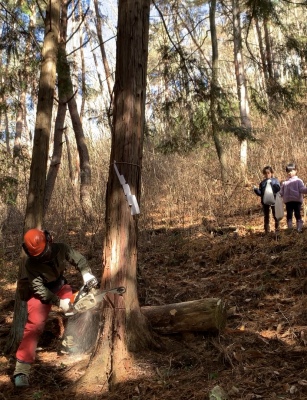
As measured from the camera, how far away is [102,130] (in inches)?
682

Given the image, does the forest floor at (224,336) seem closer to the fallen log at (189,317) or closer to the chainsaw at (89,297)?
the fallen log at (189,317)

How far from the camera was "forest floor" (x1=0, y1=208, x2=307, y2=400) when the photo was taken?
3.62 metres

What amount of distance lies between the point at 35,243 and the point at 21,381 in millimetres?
1314

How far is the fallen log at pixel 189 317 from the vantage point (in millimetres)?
4570

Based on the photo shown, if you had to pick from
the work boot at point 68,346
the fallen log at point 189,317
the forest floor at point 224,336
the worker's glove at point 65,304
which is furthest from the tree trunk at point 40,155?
the fallen log at point 189,317

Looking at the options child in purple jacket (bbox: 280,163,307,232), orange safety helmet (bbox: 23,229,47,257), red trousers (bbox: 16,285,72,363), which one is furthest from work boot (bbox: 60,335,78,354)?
child in purple jacket (bbox: 280,163,307,232)

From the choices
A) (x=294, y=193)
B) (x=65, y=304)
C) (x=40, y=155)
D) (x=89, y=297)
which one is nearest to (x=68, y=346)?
(x=65, y=304)

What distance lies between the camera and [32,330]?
4281 mm

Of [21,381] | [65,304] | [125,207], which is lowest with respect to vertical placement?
[21,381]

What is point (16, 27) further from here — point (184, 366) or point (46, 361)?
point (184, 366)

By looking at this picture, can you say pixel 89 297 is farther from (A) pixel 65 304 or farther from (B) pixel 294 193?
(B) pixel 294 193

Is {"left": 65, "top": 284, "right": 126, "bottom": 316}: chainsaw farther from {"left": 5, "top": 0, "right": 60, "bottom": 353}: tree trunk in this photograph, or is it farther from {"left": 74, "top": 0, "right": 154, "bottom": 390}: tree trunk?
{"left": 5, "top": 0, "right": 60, "bottom": 353}: tree trunk

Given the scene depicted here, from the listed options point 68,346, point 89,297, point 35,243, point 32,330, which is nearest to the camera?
point 89,297

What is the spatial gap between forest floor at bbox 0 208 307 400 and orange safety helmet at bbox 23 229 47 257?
1.22 metres
